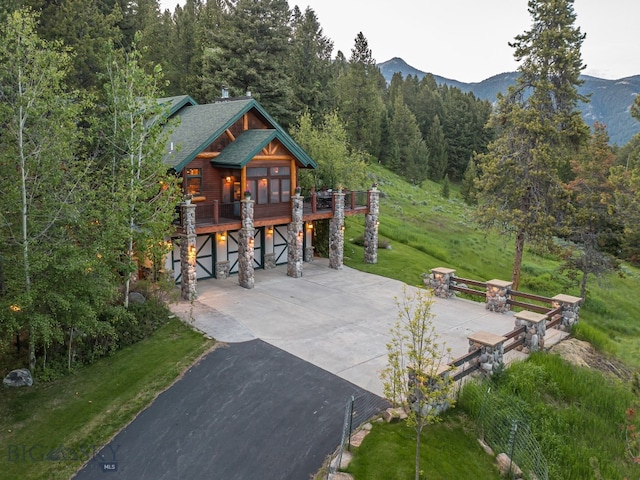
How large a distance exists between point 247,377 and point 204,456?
3314 mm

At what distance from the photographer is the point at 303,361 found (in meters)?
14.2

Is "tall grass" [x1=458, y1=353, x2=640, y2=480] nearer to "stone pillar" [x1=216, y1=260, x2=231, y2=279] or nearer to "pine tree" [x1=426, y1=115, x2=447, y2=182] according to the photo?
"stone pillar" [x1=216, y1=260, x2=231, y2=279]

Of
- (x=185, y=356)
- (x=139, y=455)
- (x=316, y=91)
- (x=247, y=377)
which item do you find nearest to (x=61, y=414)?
(x=139, y=455)

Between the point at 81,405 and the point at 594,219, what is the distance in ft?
84.5

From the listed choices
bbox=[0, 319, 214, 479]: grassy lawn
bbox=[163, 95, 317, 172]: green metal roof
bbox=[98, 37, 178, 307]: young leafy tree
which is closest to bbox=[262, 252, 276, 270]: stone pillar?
bbox=[163, 95, 317, 172]: green metal roof

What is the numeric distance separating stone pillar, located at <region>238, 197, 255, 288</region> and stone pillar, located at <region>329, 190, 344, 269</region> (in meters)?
5.44

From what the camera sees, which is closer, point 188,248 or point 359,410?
point 359,410

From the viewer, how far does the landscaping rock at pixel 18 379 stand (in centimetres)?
1283

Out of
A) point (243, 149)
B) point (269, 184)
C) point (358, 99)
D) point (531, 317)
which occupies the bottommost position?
point (531, 317)

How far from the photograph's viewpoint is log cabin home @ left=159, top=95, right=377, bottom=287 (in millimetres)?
21719

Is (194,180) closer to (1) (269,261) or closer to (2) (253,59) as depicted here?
(1) (269,261)

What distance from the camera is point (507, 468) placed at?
952 cm

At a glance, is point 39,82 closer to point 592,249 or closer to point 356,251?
point 356,251

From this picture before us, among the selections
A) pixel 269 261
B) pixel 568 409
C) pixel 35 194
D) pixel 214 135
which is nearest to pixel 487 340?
pixel 568 409
